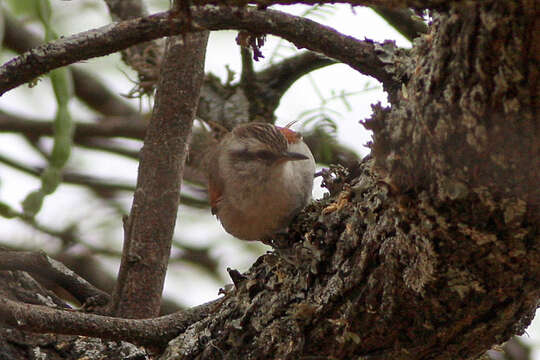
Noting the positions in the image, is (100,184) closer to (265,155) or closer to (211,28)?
(265,155)

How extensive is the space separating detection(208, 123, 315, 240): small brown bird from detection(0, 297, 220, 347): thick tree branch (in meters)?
0.87

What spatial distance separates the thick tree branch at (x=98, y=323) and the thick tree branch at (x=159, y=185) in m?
0.54

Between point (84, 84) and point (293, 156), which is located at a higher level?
point (84, 84)

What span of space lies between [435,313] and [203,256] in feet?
15.0

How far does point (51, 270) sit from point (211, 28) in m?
1.93

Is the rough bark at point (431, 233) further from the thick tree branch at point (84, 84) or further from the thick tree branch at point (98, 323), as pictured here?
the thick tree branch at point (84, 84)

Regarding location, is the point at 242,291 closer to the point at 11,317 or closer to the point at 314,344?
the point at 314,344

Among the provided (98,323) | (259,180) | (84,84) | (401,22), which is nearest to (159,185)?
(259,180)

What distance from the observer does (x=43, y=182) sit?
4.57 meters

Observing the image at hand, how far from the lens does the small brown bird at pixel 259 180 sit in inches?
185

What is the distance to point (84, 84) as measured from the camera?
24.6 ft

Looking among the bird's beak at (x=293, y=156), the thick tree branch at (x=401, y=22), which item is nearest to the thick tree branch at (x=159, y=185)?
the bird's beak at (x=293, y=156)

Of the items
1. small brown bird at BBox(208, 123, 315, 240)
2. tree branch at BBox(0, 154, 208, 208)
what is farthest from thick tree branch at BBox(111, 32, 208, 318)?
tree branch at BBox(0, 154, 208, 208)

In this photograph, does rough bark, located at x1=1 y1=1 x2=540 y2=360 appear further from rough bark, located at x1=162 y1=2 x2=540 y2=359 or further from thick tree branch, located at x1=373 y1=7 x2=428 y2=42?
thick tree branch, located at x1=373 y1=7 x2=428 y2=42
